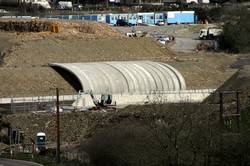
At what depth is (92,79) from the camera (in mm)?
44906

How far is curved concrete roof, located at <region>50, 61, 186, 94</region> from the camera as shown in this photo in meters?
44.7

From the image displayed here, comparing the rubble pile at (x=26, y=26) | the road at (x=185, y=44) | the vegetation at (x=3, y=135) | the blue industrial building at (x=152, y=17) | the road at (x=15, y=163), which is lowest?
the vegetation at (x=3, y=135)

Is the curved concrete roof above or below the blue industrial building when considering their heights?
below

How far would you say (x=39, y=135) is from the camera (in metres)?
32.8

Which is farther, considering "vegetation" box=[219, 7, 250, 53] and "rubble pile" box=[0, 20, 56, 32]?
"vegetation" box=[219, 7, 250, 53]

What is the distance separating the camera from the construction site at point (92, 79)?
34625 mm

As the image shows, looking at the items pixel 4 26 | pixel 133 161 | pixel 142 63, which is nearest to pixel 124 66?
pixel 142 63

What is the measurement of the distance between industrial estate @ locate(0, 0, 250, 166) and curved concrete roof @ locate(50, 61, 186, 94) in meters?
0.07

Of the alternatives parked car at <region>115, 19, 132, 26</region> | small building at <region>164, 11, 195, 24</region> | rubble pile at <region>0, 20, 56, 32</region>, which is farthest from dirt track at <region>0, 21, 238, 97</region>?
small building at <region>164, 11, 195, 24</region>

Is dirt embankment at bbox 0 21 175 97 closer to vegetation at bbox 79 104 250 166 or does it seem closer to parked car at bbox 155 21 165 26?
vegetation at bbox 79 104 250 166

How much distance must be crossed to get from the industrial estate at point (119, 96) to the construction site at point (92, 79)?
7 centimetres

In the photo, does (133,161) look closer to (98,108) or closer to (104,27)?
(98,108)

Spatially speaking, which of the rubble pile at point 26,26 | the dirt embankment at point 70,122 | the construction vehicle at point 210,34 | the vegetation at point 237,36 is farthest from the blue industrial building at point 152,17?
the dirt embankment at point 70,122

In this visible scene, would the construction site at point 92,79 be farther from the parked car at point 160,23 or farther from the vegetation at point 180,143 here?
the parked car at point 160,23
